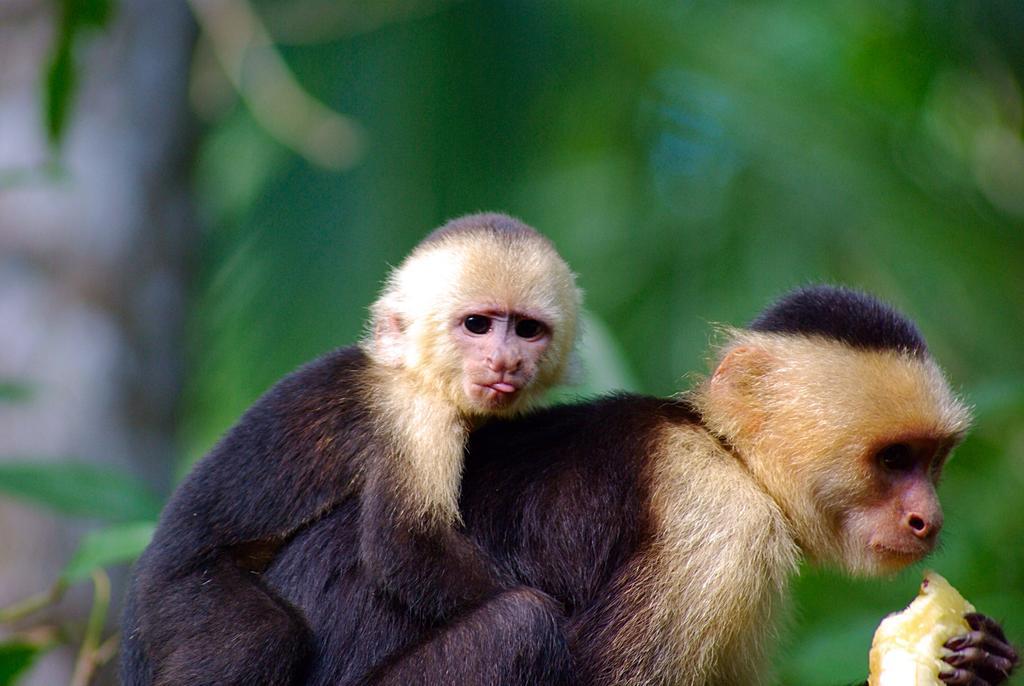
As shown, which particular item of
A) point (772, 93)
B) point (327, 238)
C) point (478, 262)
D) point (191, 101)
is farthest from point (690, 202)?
point (478, 262)

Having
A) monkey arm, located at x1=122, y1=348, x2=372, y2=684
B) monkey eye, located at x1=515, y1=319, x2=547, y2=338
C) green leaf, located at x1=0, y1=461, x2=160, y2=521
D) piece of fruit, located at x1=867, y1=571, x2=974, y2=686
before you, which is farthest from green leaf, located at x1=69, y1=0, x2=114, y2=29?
piece of fruit, located at x1=867, y1=571, x2=974, y2=686

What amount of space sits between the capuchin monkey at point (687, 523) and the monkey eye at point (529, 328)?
0.33 metres

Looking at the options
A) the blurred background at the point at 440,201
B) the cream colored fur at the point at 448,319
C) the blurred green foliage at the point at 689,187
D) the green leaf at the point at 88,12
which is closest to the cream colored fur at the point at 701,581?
the cream colored fur at the point at 448,319

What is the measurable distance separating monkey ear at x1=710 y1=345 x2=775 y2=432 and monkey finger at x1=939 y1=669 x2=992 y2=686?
89 cm

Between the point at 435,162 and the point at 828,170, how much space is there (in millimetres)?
2494

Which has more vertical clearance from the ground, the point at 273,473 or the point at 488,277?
the point at 488,277

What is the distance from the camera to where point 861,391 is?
3.53 m

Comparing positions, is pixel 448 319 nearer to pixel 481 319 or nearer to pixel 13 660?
pixel 481 319

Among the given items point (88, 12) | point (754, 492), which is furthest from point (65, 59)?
point (754, 492)

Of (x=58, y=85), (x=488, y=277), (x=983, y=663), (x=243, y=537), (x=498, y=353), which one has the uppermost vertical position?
(x=58, y=85)

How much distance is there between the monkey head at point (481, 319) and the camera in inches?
149

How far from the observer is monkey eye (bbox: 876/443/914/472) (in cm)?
354

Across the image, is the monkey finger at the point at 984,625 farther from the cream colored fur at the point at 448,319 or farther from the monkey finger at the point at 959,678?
the cream colored fur at the point at 448,319

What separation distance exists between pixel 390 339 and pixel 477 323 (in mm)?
302
